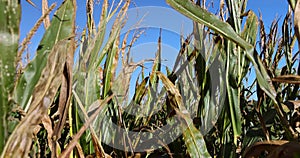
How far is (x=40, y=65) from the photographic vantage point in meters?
0.45

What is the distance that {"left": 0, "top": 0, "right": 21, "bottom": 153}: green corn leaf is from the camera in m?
0.35

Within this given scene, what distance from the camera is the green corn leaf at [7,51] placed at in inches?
14.0

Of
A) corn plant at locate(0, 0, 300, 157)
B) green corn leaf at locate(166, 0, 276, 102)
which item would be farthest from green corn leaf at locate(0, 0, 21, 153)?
green corn leaf at locate(166, 0, 276, 102)

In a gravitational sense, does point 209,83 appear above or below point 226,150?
above

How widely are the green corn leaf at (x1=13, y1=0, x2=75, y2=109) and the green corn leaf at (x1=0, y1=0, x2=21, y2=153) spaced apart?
0.25ft

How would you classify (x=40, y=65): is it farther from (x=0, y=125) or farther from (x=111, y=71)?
(x=111, y=71)

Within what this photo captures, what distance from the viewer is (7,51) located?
361 millimetres

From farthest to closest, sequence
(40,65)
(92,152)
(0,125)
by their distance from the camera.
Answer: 1. (92,152)
2. (40,65)
3. (0,125)

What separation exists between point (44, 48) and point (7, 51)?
0.39 ft

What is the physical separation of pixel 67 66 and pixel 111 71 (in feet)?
1.42

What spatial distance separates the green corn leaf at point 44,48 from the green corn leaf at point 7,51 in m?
0.08

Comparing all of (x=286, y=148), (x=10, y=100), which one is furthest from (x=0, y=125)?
(x=286, y=148)

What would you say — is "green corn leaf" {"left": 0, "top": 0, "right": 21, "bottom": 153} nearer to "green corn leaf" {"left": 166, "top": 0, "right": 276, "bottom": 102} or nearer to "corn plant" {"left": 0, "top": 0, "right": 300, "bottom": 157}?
"corn plant" {"left": 0, "top": 0, "right": 300, "bottom": 157}

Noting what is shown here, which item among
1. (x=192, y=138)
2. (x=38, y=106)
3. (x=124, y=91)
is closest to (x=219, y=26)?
(x=192, y=138)
